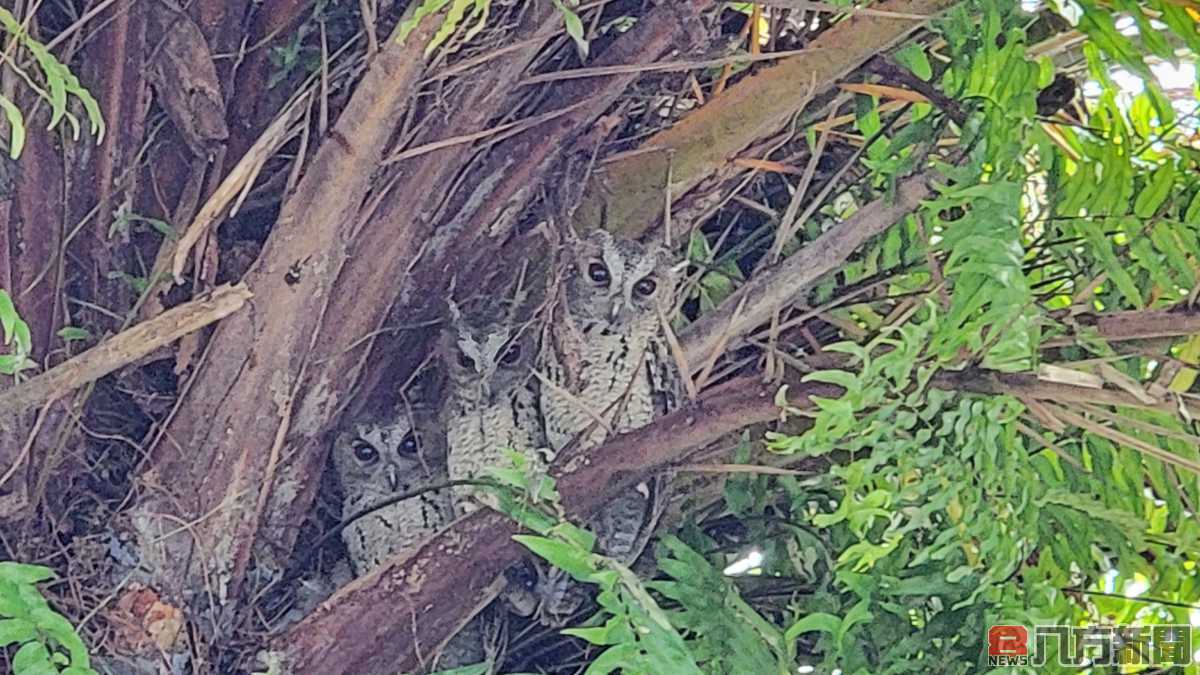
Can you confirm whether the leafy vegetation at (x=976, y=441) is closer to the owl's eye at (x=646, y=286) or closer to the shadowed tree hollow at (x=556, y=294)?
the shadowed tree hollow at (x=556, y=294)

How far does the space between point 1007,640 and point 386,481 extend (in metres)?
0.63

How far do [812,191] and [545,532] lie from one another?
21.0 inches

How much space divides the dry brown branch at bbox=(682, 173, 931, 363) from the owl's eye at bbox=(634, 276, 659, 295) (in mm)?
104

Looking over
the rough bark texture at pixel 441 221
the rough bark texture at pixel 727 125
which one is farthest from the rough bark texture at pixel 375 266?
the rough bark texture at pixel 727 125

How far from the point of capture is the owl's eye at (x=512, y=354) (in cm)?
148

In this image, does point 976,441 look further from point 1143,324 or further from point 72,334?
point 72,334

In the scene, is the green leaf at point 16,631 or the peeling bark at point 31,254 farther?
the peeling bark at point 31,254

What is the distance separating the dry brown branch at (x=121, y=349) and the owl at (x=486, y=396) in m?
0.30

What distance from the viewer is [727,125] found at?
4.34 feet

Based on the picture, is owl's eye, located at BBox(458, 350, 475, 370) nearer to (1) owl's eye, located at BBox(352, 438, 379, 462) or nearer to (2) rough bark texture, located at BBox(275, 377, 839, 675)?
(1) owl's eye, located at BBox(352, 438, 379, 462)

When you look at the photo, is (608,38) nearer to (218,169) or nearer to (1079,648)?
(218,169)

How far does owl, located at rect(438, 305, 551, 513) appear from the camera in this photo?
4.50 feet

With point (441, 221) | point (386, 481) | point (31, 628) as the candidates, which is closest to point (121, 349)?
point (31, 628)

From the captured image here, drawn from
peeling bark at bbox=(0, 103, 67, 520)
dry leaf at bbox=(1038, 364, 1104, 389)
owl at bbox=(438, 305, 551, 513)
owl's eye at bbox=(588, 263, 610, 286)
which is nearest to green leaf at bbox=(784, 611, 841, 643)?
dry leaf at bbox=(1038, 364, 1104, 389)
